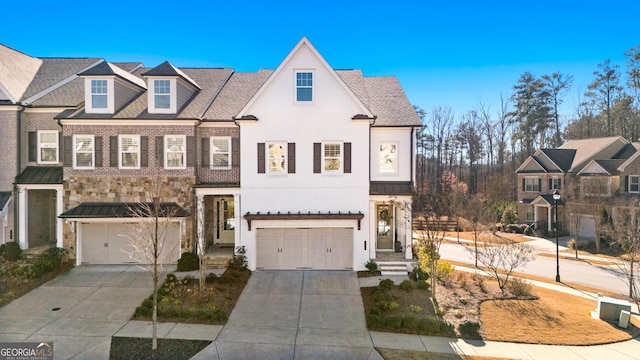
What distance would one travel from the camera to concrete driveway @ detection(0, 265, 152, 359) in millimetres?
9914

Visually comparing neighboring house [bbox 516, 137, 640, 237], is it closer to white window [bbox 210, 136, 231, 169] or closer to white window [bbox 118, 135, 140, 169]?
white window [bbox 210, 136, 231, 169]

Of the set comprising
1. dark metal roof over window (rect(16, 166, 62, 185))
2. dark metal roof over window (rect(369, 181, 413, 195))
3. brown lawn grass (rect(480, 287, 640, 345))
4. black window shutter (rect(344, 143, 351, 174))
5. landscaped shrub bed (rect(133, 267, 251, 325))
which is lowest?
brown lawn grass (rect(480, 287, 640, 345))

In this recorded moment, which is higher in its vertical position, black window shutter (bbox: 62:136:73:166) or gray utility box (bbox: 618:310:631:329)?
black window shutter (bbox: 62:136:73:166)

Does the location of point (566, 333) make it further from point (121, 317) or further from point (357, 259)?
point (121, 317)

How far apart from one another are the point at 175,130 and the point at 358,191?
10076mm

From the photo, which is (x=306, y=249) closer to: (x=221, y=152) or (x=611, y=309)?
(x=221, y=152)

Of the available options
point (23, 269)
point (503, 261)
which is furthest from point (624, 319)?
point (23, 269)

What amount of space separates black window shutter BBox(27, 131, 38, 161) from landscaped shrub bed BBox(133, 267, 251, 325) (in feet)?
35.8

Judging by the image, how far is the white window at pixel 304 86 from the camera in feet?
54.7

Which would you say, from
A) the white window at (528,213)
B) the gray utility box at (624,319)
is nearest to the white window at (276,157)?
the gray utility box at (624,319)

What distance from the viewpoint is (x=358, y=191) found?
16.6 metres

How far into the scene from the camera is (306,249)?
16.8 m

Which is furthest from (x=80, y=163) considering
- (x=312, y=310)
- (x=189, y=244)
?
(x=312, y=310)

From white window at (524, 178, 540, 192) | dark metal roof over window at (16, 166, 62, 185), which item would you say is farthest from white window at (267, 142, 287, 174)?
white window at (524, 178, 540, 192)
